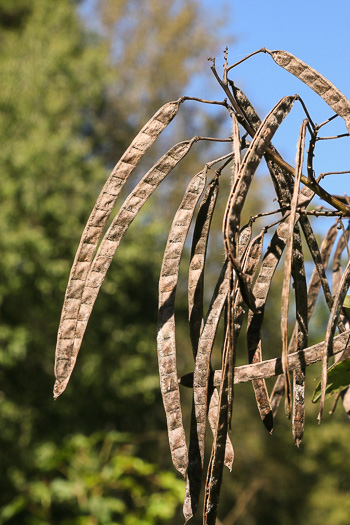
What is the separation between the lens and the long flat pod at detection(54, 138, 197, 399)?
2.03 ft

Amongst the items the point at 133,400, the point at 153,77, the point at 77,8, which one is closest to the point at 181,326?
the point at 133,400

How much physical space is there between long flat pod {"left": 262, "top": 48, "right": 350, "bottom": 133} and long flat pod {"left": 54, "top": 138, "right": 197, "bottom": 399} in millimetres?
108

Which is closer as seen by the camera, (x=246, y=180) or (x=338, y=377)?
(x=246, y=180)

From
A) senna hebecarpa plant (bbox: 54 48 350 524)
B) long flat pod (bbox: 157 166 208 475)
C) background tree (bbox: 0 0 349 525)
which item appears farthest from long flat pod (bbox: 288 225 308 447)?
background tree (bbox: 0 0 349 525)

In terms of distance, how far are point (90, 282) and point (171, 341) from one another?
9 cm

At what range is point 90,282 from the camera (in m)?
0.63

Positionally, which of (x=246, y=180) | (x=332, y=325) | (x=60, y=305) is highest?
(x=246, y=180)

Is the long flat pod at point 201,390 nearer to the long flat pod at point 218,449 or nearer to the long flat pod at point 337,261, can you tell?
the long flat pod at point 218,449

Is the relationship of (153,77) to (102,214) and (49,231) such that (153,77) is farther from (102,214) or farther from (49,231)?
(102,214)

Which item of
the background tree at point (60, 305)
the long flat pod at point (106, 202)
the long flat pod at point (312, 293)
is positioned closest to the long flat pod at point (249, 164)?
the long flat pod at point (106, 202)

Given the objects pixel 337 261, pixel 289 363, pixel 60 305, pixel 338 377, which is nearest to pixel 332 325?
pixel 289 363

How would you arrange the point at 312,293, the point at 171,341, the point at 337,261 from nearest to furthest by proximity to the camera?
1. the point at 171,341
2. the point at 312,293
3. the point at 337,261

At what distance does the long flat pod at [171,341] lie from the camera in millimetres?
619

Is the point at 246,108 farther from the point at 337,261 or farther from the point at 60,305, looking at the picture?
the point at 60,305
